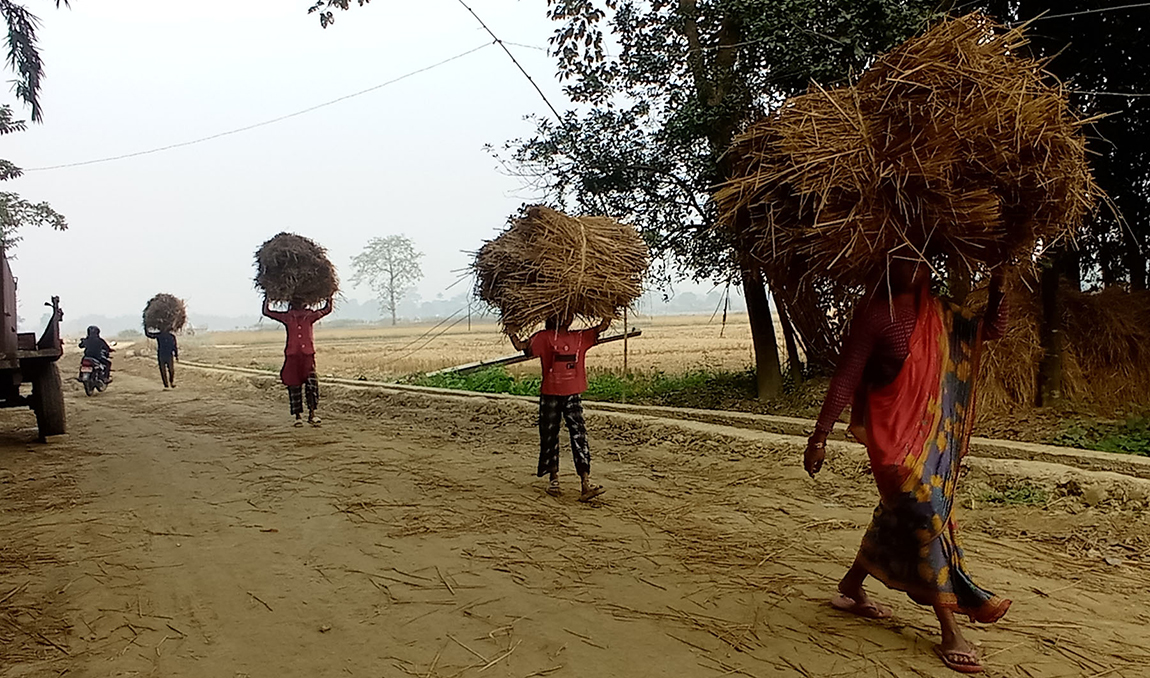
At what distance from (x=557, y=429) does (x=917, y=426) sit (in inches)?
135

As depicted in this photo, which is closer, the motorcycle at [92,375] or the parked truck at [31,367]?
the parked truck at [31,367]

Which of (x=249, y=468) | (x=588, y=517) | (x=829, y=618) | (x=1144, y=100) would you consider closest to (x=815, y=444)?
(x=829, y=618)

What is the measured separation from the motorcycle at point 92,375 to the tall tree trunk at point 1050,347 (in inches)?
631

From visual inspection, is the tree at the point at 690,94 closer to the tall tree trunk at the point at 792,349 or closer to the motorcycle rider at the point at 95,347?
the tall tree trunk at the point at 792,349

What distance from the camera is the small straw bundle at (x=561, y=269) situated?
586 centimetres

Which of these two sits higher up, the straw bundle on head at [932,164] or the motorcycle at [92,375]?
the straw bundle on head at [932,164]

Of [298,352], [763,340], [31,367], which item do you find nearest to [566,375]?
Result: [763,340]

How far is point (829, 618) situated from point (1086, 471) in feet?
9.73

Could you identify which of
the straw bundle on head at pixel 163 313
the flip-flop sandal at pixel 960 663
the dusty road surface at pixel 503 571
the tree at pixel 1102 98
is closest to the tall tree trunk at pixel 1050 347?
the tree at pixel 1102 98

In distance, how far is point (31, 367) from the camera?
921 centimetres

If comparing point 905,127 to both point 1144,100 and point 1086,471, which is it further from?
point 1144,100

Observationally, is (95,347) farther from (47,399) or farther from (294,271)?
(294,271)

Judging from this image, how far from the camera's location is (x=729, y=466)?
7.13 metres

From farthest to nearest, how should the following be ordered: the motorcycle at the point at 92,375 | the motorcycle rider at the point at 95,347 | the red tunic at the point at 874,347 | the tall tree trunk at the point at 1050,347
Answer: the motorcycle rider at the point at 95,347 → the motorcycle at the point at 92,375 → the tall tree trunk at the point at 1050,347 → the red tunic at the point at 874,347
